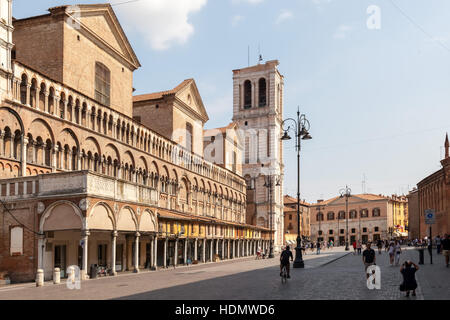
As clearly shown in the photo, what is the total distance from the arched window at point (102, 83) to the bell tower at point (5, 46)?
38.1 ft

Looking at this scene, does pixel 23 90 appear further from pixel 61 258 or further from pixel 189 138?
pixel 189 138

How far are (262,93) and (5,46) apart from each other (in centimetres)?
6972

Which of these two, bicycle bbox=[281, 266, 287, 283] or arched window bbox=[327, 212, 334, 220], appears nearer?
bicycle bbox=[281, 266, 287, 283]

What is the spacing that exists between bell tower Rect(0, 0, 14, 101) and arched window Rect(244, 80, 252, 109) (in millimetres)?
69105

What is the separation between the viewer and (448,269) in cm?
2653

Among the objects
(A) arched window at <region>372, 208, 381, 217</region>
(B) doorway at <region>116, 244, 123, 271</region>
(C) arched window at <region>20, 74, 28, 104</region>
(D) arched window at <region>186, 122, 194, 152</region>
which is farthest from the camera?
(A) arched window at <region>372, 208, 381, 217</region>

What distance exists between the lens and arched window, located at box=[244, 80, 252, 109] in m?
97.7

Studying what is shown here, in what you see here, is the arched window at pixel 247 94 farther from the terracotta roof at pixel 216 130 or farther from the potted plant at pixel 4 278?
the potted plant at pixel 4 278

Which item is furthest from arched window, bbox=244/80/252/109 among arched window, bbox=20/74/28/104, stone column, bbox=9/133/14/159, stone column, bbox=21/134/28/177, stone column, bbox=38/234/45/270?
stone column, bbox=38/234/45/270

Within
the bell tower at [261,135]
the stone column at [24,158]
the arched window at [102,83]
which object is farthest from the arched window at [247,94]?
the stone column at [24,158]

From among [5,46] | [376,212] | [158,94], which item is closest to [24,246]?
[5,46]

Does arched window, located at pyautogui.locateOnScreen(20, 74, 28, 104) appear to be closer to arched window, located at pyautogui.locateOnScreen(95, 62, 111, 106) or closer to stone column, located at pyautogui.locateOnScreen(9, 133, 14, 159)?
stone column, located at pyautogui.locateOnScreen(9, 133, 14, 159)

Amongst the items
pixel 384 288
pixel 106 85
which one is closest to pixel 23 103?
pixel 106 85

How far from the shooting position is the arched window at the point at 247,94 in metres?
97.7
